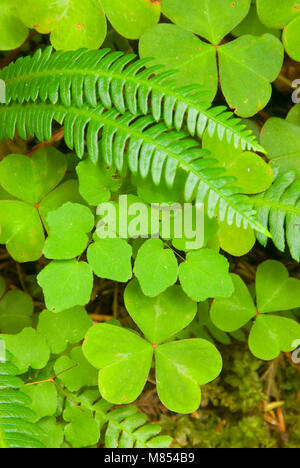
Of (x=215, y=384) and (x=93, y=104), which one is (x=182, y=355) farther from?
(x=93, y=104)

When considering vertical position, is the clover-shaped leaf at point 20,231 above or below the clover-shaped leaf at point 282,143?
below

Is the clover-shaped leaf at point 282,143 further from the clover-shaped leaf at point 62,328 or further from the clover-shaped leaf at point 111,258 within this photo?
the clover-shaped leaf at point 62,328

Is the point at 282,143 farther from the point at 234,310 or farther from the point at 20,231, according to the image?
the point at 20,231

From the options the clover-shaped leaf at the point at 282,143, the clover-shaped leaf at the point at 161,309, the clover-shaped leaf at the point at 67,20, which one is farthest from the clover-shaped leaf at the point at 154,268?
the clover-shaped leaf at the point at 67,20

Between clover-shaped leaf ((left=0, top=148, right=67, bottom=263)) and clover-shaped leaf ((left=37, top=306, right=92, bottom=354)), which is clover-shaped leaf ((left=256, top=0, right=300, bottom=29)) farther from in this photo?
clover-shaped leaf ((left=37, top=306, right=92, bottom=354))

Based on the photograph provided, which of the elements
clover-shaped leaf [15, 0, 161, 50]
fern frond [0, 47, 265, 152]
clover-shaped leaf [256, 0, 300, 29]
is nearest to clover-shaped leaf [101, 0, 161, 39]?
clover-shaped leaf [15, 0, 161, 50]
